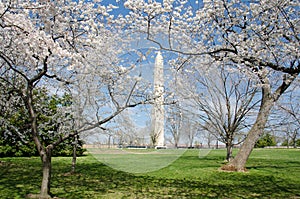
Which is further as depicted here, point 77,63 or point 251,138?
point 251,138

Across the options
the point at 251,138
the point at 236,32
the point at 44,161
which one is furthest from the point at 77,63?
the point at 251,138

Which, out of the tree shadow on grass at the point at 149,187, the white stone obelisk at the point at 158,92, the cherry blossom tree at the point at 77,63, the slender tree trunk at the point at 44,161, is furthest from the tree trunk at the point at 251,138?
the slender tree trunk at the point at 44,161

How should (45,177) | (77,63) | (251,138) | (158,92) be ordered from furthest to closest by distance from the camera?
(251,138)
(158,92)
(45,177)
(77,63)

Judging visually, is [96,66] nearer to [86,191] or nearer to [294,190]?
[86,191]

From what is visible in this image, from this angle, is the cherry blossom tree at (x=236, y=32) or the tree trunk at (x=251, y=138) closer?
the cherry blossom tree at (x=236, y=32)

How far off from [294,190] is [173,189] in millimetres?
2953

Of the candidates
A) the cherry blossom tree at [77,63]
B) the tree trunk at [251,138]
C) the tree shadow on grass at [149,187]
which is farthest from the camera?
the tree trunk at [251,138]

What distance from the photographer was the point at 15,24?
4.40 m

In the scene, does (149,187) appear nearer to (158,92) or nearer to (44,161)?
(158,92)

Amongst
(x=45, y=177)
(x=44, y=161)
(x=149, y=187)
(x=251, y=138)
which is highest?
(x=251, y=138)

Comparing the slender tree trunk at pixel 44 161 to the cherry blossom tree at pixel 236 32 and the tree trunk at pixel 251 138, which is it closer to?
the cherry blossom tree at pixel 236 32

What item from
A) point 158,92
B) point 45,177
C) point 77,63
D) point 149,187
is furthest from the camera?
point 149,187

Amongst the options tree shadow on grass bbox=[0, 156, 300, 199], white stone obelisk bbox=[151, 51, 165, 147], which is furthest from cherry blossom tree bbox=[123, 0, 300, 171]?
tree shadow on grass bbox=[0, 156, 300, 199]

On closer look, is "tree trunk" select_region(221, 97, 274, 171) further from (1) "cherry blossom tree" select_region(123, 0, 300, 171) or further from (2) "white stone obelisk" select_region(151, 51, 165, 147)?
(2) "white stone obelisk" select_region(151, 51, 165, 147)
